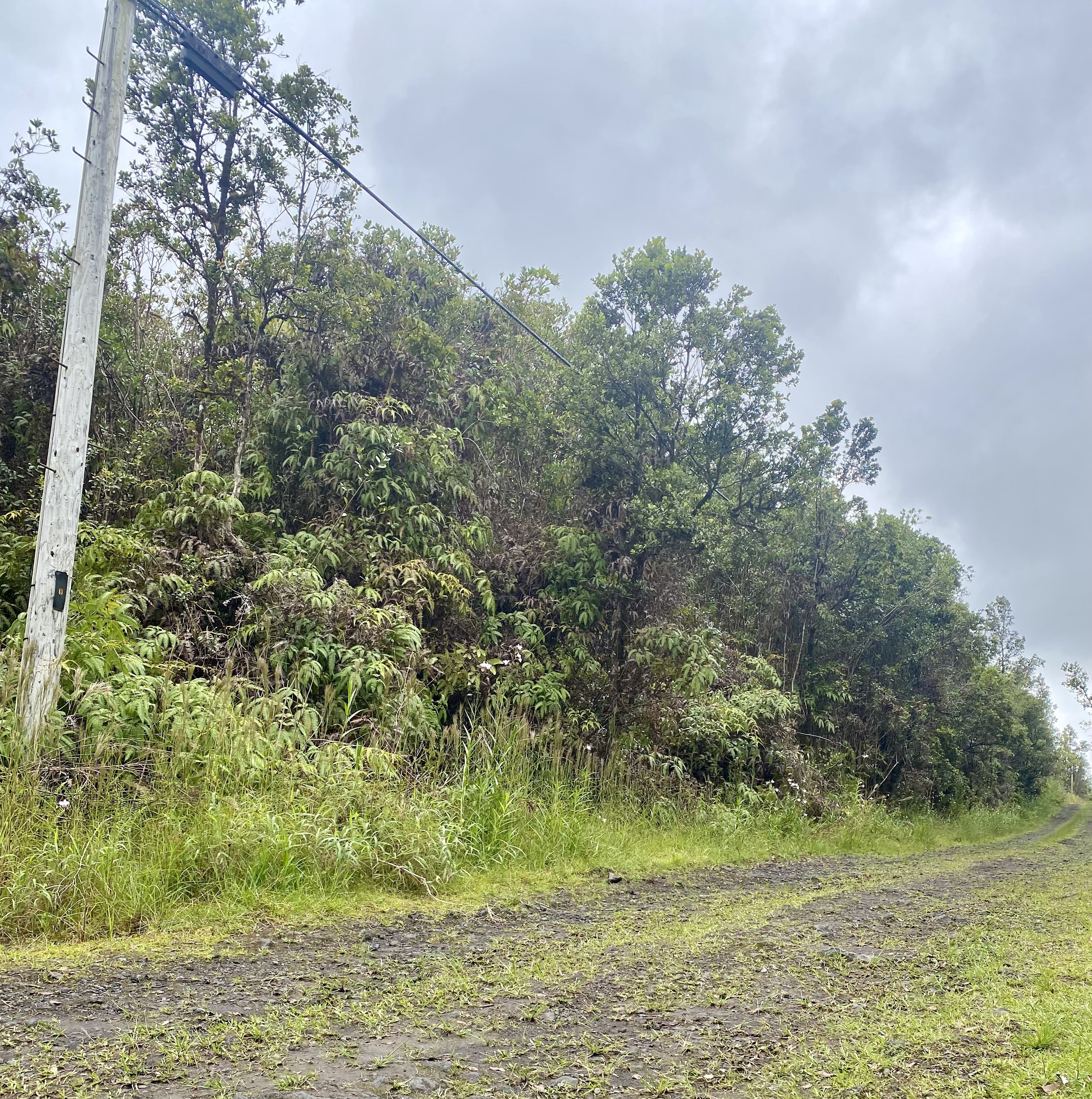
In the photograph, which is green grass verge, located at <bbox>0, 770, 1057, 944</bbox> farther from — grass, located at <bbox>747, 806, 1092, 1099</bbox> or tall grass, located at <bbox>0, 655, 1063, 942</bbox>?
grass, located at <bbox>747, 806, 1092, 1099</bbox>

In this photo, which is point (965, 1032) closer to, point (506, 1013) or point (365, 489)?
point (506, 1013)

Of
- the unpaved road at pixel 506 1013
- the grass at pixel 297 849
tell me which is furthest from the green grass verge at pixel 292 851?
the unpaved road at pixel 506 1013

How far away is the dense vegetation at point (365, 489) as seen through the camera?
6398 millimetres

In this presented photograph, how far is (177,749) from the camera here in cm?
457

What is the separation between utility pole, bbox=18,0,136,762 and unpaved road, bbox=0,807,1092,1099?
2543mm

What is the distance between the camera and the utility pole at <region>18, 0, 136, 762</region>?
485 centimetres

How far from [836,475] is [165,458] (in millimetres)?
13129

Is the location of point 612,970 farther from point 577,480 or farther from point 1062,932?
point 577,480

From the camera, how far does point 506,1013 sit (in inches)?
110

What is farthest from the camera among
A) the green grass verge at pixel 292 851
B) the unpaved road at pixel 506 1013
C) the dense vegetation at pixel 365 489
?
the dense vegetation at pixel 365 489

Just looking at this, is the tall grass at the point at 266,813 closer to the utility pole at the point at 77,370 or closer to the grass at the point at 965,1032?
the utility pole at the point at 77,370

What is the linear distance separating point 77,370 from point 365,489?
3.67 metres

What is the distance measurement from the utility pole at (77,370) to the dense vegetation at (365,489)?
263 millimetres

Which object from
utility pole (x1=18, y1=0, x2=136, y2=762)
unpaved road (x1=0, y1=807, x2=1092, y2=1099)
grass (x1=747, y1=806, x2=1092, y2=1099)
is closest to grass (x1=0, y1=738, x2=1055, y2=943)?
unpaved road (x1=0, y1=807, x2=1092, y2=1099)
